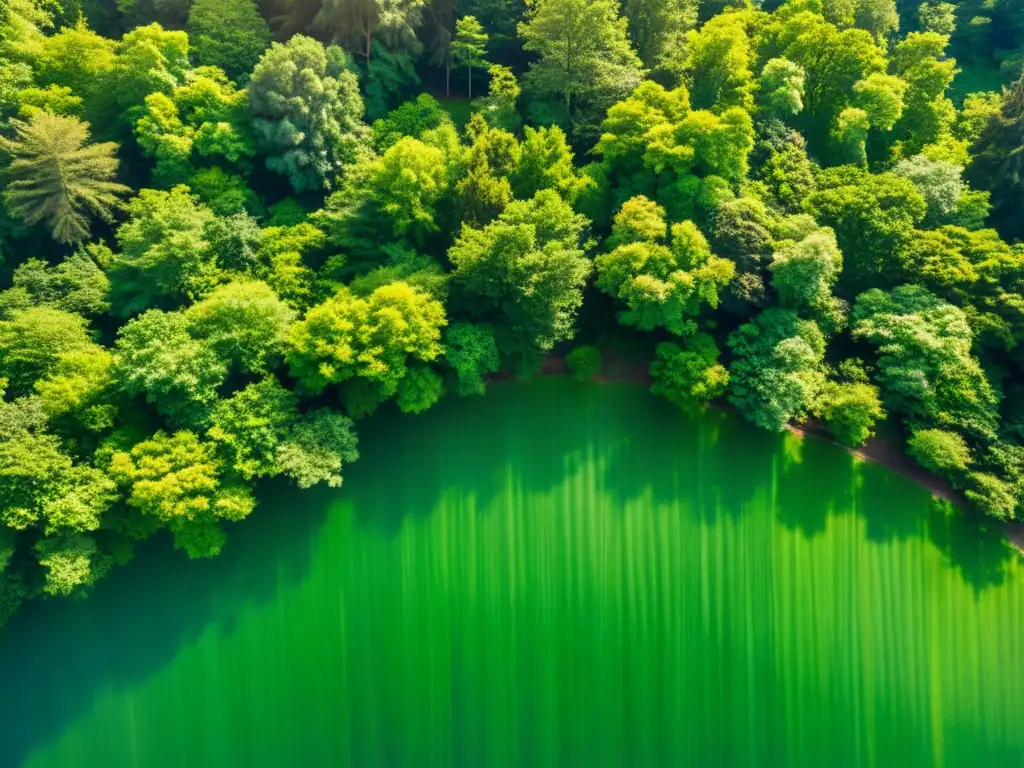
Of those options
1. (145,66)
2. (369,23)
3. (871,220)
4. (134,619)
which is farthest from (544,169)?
(134,619)

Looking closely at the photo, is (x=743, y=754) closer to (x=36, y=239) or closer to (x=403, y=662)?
(x=403, y=662)

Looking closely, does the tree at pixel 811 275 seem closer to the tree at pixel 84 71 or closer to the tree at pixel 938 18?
the tree at pixel 938 18

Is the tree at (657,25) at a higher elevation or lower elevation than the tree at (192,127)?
higher

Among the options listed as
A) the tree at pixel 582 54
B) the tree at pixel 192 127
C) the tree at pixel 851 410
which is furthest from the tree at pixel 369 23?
the tree at pixel 851 410

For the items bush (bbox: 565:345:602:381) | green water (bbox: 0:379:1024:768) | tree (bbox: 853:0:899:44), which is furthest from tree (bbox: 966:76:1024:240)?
bush (bbox: 565:345:602:381)

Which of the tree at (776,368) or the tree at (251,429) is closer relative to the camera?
the tree at (251,429)

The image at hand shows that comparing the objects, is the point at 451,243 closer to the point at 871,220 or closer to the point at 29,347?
the point at 29,347
